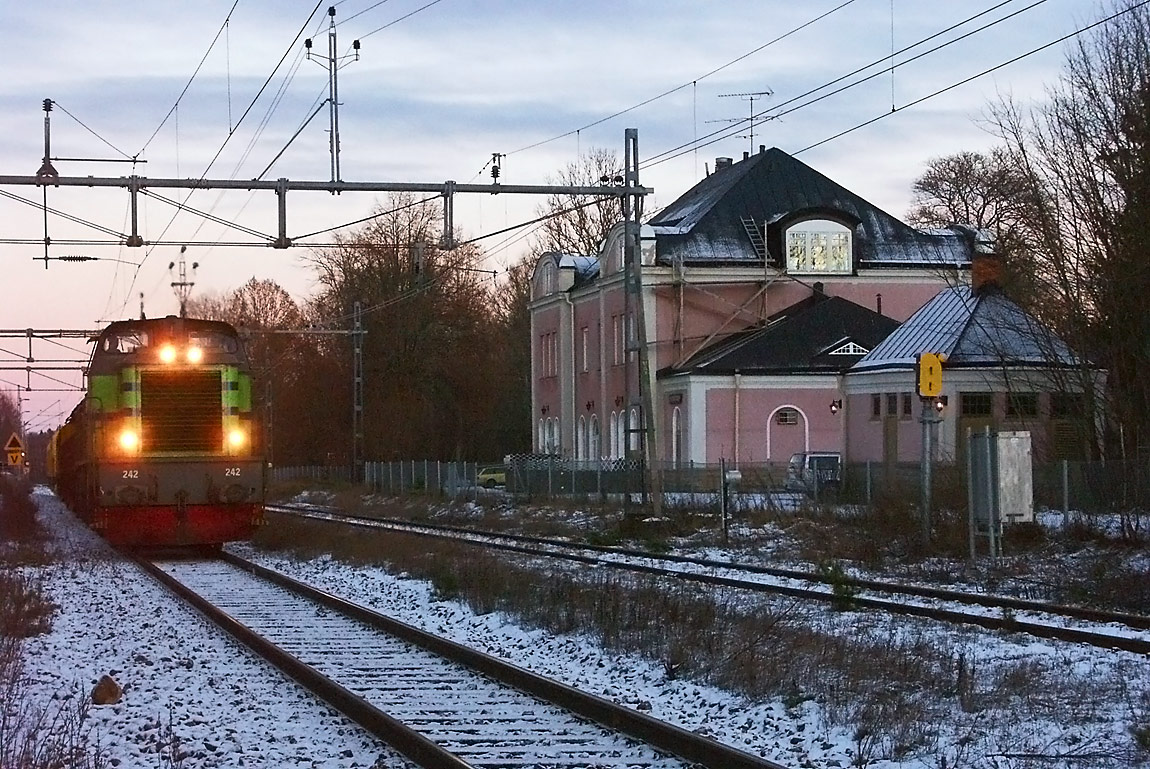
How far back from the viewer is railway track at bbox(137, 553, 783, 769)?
961cm

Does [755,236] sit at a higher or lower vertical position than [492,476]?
higher

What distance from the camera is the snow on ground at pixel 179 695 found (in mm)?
9898

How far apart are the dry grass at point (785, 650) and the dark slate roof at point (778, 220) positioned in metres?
39.1

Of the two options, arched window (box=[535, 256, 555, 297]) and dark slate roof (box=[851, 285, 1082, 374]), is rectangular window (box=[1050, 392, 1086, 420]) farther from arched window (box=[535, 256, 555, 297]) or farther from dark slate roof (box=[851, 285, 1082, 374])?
arched window (box=[535, 256, 555, 297])

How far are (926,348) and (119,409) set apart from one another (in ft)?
88.7

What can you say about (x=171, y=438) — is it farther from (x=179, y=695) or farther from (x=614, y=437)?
(x=614, y=437)

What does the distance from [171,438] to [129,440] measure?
0.70 m

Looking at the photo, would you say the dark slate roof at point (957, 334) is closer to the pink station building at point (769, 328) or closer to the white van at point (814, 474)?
the pink station building at point (769, 328)

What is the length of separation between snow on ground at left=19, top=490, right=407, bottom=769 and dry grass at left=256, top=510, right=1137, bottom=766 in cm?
313

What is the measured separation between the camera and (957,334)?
46.6m

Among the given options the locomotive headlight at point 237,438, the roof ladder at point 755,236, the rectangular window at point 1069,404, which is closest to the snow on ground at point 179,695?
the locomotive headlight at point 237,438

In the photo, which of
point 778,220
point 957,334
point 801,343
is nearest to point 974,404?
point 957,334

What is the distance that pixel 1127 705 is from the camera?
10.9m

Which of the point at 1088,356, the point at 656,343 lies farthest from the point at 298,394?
the point at 1088,356
